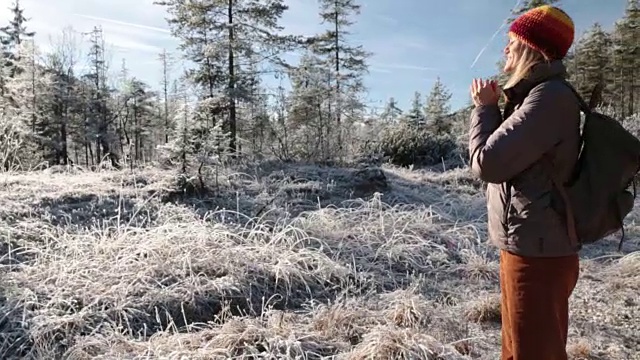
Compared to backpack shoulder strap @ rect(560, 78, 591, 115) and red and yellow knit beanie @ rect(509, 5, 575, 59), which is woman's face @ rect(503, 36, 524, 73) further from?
backpack shoulder strap @ rect(560, 78, 591, 115)

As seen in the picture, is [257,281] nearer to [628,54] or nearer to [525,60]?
[525,60]

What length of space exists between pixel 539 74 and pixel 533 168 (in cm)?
31

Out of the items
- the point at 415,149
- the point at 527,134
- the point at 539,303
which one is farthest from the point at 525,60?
the point at 415,149

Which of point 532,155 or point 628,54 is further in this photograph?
point 628,54

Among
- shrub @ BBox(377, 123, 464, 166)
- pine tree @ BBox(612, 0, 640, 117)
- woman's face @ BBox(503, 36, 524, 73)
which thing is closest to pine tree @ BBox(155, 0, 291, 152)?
shrub @ BBox(377, 123, 464, 166)

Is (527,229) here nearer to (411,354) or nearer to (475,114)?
(475,114)

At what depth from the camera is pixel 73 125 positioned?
2673 centimetres

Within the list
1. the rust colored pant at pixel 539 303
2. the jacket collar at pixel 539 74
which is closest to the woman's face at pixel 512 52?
the jacket collar at pixel 539 74

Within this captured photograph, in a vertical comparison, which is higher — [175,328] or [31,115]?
[31,115]

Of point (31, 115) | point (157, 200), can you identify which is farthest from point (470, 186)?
point (31, 115)

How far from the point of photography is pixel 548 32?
4.97ft

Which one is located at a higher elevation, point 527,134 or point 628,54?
point 628,54

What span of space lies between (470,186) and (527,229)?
18.5 ft

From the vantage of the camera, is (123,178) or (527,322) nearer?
(527,322)
